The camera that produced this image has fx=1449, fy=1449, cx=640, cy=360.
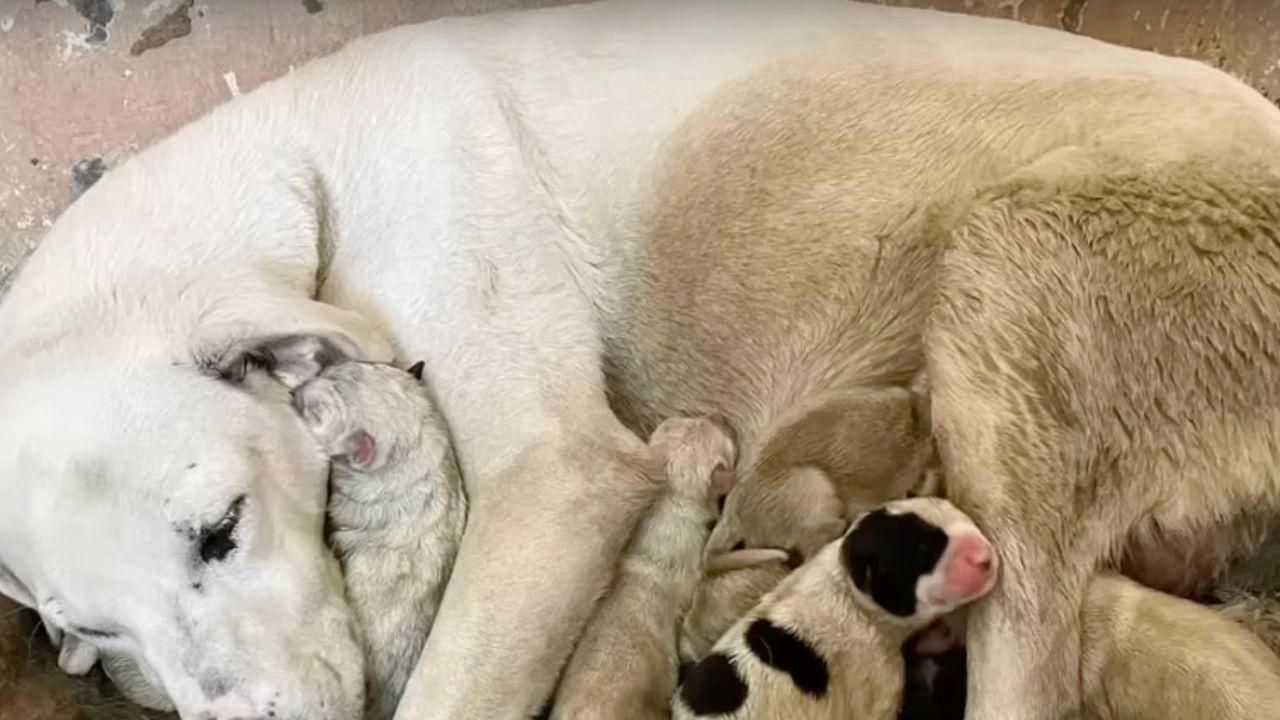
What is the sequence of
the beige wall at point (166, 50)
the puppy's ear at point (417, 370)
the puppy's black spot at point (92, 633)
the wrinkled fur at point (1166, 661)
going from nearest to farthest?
the wrinkled fur at point (1166, 661), the puppy's black spot at point (92, 633), the puppy's ear at point (417, 370), the beige wall at point (166, 50)

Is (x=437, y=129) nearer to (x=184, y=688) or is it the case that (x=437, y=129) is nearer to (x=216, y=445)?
(x=216, y=445)

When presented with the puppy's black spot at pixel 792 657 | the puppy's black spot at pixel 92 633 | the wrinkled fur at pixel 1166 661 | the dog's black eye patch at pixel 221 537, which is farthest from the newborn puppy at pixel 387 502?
the wrinkled fur at pixel 1166 661

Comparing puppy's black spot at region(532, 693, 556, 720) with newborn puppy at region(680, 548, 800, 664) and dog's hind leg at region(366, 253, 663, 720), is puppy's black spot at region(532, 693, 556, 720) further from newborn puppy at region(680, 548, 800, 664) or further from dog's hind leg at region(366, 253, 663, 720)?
newborn puppy at region(680, 548, 800, 664)

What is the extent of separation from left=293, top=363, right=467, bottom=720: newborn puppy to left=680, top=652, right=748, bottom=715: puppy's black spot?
37 cm

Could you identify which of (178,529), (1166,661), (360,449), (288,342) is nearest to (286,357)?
(288,342)

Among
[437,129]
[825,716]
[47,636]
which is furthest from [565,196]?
[47,636]

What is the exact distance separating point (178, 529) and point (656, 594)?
1.98 feet

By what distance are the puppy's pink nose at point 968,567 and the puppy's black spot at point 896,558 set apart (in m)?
0.02

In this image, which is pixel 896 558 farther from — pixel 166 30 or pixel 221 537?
pixel 166 30

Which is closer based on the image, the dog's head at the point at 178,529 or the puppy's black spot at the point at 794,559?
the dog's head at the point at 178,529

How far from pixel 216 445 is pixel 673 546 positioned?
23.5 inches

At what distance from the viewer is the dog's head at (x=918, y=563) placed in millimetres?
Result: 1673

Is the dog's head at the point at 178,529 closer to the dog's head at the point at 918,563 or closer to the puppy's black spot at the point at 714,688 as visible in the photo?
the puppy's black spot at the point at 714,688

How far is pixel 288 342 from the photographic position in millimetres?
1829
